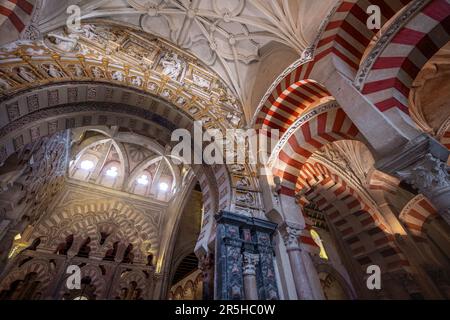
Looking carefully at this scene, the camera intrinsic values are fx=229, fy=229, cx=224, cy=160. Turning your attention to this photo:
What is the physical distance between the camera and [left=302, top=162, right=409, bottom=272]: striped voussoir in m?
6.81

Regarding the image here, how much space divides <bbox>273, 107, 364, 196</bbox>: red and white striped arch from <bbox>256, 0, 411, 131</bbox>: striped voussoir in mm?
778

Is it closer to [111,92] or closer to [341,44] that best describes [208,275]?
[111,92]

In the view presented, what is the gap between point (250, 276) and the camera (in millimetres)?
3588

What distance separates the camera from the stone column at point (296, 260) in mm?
3541

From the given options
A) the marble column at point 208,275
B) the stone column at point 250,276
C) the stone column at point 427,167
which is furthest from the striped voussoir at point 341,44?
the marble column at point 208,275

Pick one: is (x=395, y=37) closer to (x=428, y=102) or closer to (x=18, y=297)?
(x=428, y=102)

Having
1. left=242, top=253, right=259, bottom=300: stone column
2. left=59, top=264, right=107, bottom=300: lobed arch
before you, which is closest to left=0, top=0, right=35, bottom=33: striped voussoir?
left=242, top=253, right=259, bottom=300: stone column

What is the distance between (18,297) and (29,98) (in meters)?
8.03

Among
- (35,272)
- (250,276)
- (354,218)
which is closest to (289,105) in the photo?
(250,276)

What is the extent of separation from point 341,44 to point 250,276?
14.7 ft

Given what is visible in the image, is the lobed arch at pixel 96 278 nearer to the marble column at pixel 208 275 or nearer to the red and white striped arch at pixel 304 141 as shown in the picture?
the marble column at pixel 208 275

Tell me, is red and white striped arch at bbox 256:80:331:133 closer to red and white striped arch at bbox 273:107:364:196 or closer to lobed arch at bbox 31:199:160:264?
red and white striped arch at bbox 273:107:364:196

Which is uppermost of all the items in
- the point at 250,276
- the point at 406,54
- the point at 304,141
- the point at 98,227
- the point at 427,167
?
the point at 98,227

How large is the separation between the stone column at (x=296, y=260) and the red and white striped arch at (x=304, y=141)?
890mm
